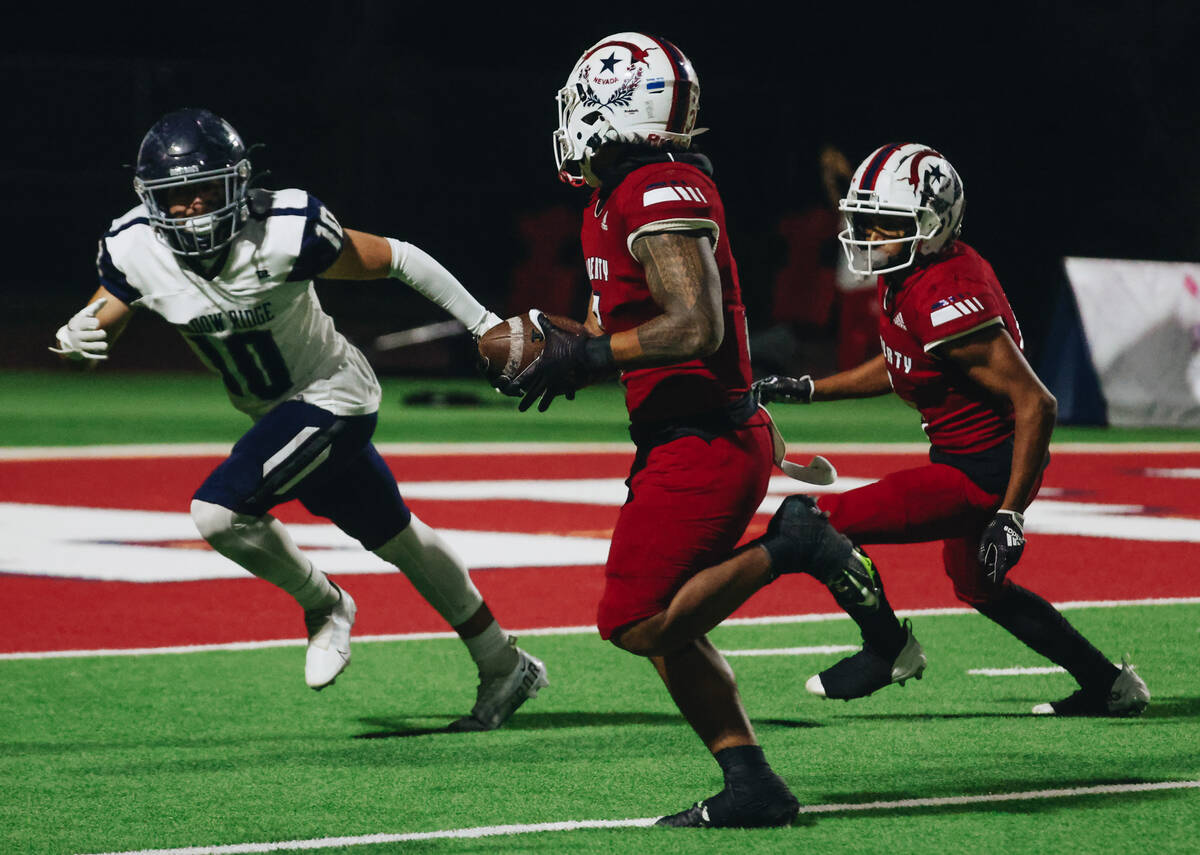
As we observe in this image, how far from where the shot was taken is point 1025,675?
22.0 ft

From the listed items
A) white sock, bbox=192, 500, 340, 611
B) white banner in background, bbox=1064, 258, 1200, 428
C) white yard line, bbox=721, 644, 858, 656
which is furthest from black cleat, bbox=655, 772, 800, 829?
white banner in background, bbox=1064, 258, 1200, 428

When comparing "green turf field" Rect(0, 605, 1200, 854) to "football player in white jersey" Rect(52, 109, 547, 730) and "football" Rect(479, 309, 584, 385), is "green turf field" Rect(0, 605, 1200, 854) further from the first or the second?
"football" Rect(479, 309, 584, 385)

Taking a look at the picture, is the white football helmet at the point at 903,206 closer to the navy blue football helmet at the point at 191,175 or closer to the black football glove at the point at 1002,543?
the black football glove at the point at 1002,543

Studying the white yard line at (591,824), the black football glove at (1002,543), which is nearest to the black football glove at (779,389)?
the black football glove at (1002,543)

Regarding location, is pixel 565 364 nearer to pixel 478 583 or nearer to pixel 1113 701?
pixel 1113 701

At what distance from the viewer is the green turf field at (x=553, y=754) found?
452 cm

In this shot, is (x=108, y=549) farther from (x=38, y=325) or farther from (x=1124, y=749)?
(x=38, y=325)

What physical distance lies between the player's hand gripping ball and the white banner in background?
12.8 m

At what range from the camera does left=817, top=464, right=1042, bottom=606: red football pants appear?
18.5ft

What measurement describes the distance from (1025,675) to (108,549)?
16.1ft

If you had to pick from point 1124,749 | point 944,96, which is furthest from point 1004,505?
point 944,96

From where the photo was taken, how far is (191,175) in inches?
223

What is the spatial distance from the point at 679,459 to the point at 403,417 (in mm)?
13261

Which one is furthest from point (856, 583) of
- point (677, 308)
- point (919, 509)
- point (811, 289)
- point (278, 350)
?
point (811, 289)
